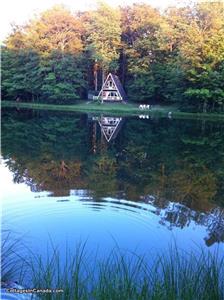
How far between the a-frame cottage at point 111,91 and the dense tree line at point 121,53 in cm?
113

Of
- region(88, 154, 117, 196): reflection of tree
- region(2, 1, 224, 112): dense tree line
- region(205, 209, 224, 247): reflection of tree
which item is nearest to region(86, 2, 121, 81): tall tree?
region(2, 1, 224, 112): dense tree line

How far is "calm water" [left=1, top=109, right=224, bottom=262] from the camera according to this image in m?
7.29

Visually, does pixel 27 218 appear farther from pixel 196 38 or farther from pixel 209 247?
pixel 196 38

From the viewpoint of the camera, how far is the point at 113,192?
10.4 m

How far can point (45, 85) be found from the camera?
40.7 metres

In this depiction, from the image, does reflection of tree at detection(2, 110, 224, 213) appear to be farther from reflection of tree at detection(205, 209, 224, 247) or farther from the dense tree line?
the dense tree line

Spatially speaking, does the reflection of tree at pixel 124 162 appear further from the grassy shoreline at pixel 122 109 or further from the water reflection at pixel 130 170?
the grassy shoreline at pixel 122 109

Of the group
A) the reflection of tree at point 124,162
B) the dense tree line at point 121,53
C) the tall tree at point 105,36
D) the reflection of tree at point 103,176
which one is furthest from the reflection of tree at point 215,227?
the tall tree at point 105,36

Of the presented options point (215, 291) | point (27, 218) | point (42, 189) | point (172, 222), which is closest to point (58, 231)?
point (27, 218)

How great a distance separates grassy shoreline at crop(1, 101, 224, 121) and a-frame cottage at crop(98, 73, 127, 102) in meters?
1.98

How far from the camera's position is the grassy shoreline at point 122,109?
34.5m

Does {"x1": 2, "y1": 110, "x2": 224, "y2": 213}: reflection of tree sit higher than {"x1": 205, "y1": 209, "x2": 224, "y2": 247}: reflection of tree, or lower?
higher

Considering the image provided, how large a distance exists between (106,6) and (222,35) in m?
14.0

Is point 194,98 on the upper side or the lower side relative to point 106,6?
lower
